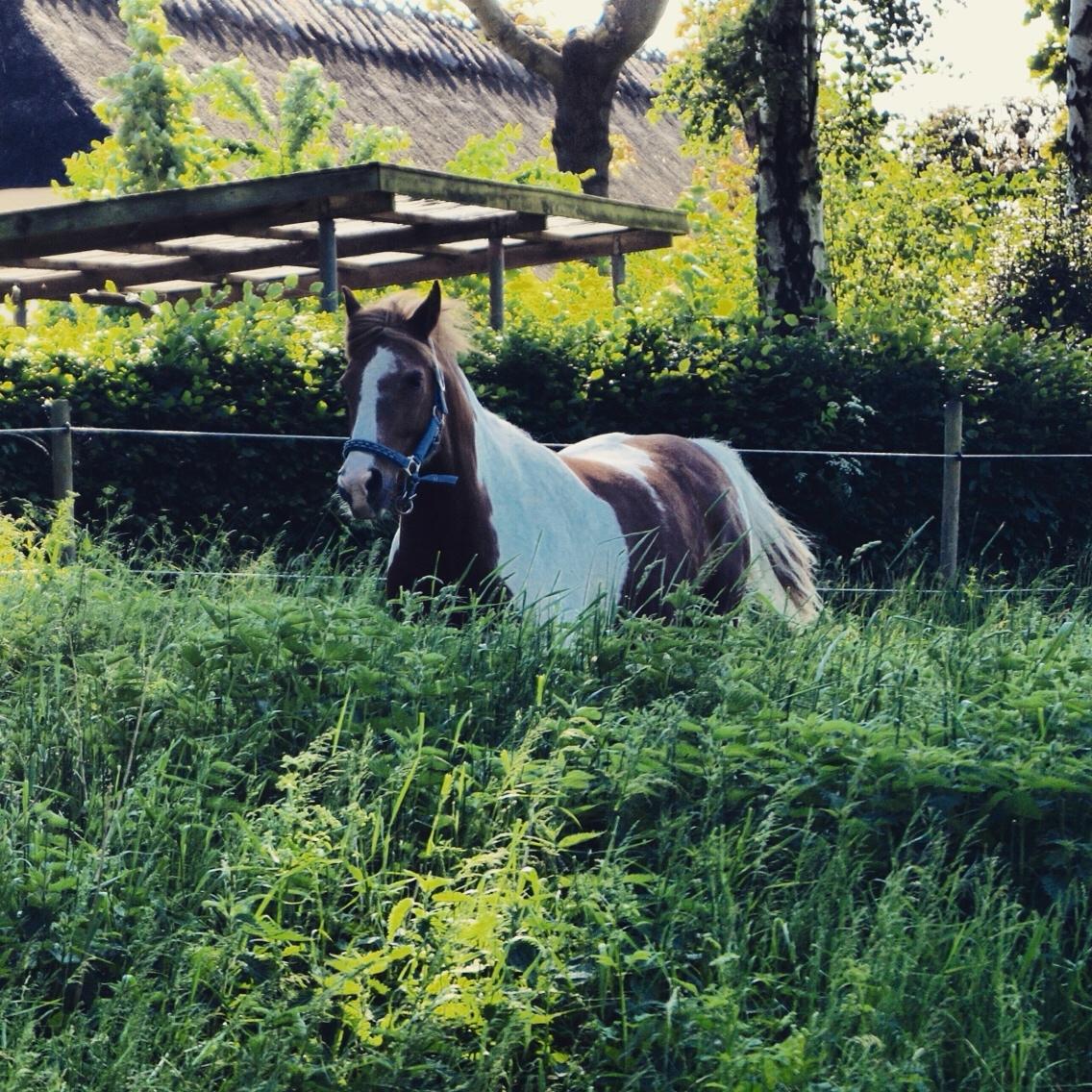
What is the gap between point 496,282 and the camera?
573 inches

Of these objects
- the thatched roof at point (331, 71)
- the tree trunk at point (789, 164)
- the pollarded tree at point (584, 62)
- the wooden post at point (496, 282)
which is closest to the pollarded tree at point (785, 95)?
the tree trunk at point (789, 164)

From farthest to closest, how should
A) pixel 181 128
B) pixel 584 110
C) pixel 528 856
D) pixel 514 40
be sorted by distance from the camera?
pixel 584 110
pixel 514 40
pixel 181 128
pixel 528 856

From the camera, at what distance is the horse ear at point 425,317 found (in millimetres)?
6059

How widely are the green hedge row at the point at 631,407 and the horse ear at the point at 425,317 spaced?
3.07 m

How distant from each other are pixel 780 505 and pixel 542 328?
1.85 meters

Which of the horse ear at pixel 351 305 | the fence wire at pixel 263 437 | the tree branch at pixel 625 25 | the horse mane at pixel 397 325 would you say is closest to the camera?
the horse mane at pixel 397 325

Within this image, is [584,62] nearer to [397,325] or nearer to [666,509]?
[666,509]

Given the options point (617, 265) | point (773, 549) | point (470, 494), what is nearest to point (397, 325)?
point (470, 494)

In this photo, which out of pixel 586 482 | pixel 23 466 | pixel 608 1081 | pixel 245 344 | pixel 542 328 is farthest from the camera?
pixel 542 328

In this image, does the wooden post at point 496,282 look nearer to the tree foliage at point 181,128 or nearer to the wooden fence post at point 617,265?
the wooden fence post at point 617,265

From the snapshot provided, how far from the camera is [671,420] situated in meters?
10.3

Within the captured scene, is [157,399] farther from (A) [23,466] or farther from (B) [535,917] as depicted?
(B) [535,917]

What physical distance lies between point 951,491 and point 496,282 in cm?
637

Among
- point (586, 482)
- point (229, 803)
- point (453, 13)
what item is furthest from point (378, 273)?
point (453, 13)
